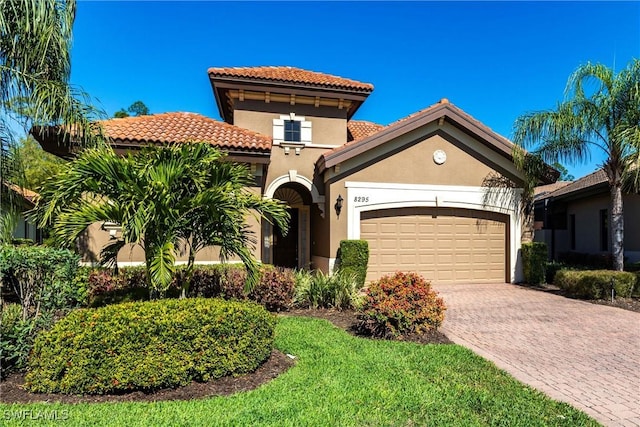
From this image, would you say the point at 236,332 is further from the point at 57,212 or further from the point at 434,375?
the point at 57,212

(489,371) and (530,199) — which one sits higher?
(530,199)

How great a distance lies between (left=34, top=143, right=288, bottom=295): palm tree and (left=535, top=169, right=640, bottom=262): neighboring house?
12734mm

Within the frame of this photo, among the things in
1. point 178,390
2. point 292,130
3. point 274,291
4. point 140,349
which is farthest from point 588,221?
point 140,349

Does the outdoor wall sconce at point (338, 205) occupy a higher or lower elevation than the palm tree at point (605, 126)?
lower

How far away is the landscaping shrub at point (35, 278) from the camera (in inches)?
206

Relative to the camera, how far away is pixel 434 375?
526cm

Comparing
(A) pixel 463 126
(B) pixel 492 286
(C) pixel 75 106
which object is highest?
(A) pixel 463 126

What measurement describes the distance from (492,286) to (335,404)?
1132 centimetres

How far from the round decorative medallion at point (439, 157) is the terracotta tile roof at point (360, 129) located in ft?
10.6

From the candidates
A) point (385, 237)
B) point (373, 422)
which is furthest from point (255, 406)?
point (385, 237)

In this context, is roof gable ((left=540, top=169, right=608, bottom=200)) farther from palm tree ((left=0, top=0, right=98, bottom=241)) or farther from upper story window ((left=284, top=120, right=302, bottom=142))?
palm tree ((left=0, top=0, right=98, bottom=241))

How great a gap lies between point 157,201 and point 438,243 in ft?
35.4

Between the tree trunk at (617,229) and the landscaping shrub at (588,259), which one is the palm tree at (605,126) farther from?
the landscaping shrub at (588,259)

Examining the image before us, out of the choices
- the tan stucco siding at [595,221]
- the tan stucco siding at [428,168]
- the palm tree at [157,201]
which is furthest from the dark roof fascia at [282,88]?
the tan stucco siding at [595,221]
